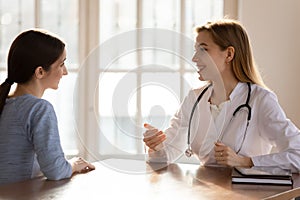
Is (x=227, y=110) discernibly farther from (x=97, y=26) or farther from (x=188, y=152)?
(x=97, y=26)

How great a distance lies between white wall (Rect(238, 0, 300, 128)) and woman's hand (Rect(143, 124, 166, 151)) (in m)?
1.45

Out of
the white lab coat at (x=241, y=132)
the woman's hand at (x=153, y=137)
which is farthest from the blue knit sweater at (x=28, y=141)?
the white lab coat at (x=241, y=132)

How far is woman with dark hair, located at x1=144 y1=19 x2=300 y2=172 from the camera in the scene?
2211 millimetres

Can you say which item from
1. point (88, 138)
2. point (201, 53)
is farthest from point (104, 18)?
point (201, 53)

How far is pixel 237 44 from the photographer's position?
2.29 metres

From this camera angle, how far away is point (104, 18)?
3.64 m

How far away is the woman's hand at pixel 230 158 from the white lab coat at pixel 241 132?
0.03m

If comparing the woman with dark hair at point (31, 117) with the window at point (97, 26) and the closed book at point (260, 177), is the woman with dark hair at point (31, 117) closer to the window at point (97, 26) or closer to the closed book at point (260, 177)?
the closed book at point (260, 177)

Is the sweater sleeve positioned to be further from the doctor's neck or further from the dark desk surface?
the doctor's neck

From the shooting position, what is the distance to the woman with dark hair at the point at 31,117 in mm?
1812

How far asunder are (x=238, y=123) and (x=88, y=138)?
162cm

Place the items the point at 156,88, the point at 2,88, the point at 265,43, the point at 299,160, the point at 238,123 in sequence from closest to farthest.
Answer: the point at 2,88 → the point at 299,160 → the point at 238,123 → the point at 156,88 → the point at 265,43

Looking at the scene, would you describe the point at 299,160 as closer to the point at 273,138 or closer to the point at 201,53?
the point at 273,138

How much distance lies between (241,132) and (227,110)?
0.35 ft
